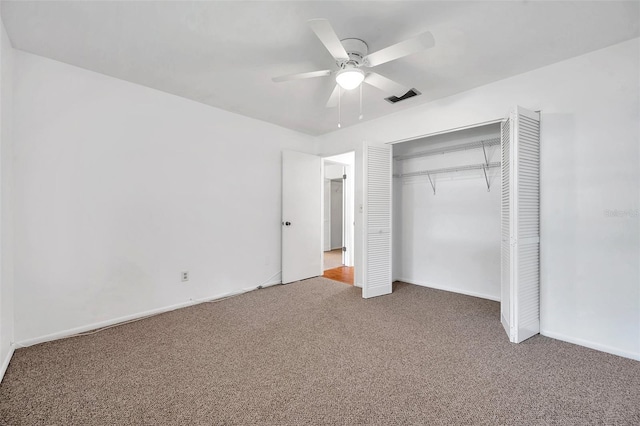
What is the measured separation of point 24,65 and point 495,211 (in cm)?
508

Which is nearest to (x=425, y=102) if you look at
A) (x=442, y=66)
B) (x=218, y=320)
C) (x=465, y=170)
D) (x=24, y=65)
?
(x=442, y=66)

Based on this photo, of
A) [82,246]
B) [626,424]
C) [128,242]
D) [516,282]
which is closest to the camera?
[626,424]

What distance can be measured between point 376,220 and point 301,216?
1.36 meters

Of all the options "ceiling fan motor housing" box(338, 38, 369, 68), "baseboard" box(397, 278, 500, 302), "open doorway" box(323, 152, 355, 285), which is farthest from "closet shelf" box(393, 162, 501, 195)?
"ceiling fan motor housing" box(338, 38, 369, 68)

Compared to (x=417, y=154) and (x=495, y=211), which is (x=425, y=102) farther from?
(x=495, y=211)

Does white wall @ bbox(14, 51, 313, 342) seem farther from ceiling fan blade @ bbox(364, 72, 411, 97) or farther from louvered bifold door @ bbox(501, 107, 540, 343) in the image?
louvered bifold door @ bbox(501, 107, 540, 343)

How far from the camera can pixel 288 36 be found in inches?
82.8

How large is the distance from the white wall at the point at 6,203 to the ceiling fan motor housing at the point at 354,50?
243 centimetres

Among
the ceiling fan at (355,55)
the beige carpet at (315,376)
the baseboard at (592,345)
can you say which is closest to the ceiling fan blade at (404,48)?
the ceiling fan at (355,55)

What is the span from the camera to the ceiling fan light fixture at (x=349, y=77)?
2076 millimetres

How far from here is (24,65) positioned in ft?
7.68

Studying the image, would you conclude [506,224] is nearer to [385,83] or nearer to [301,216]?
[385,83]

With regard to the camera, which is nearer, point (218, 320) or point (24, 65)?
point (24, 65)

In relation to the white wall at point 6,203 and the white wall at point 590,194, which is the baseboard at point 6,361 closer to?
the white wall at point 6,203
